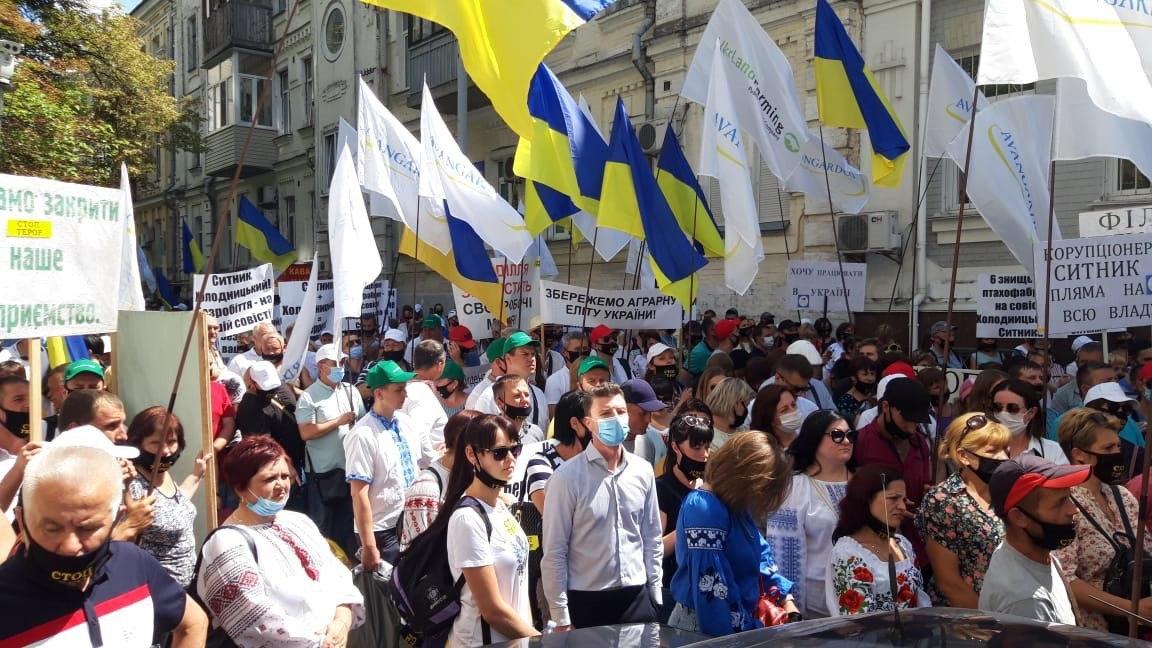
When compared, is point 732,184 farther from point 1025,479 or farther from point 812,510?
point 1025,479

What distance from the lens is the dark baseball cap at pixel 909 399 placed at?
4.93 meters

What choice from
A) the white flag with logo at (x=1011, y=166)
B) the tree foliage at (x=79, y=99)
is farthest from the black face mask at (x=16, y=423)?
the tree foliage at (x=79, y=99)

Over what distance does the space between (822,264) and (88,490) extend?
30.2 feet

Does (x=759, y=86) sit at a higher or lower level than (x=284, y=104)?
lower

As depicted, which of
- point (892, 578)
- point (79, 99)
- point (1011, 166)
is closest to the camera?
point (892, 578)

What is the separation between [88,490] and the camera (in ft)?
8.00

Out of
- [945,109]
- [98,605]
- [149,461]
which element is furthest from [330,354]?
[945,109]

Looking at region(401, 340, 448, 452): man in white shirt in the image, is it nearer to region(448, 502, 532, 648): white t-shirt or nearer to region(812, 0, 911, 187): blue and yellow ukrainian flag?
region(448, 502, 532, 648): white t-shirt

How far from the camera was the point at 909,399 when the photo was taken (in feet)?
16.2

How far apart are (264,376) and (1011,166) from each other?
562cm

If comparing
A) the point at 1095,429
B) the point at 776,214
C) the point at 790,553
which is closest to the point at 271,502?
the point at 790,553

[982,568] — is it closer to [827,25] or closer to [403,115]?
[827,25]

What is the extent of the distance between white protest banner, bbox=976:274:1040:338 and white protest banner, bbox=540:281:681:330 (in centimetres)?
261

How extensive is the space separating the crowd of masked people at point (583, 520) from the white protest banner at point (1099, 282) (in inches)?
33.6
